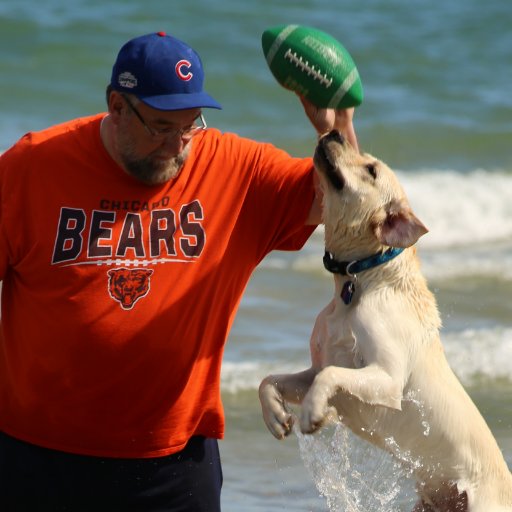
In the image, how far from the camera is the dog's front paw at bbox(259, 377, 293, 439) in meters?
4.89

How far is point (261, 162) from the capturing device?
4.95m

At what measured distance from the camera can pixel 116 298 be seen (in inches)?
180

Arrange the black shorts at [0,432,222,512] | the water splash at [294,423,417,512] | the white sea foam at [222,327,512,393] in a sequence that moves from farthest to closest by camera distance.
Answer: the white sea foam at [222,327,512,393] → the water splash at [294,423,417,512] → the black shorts at [0,432,222,512]

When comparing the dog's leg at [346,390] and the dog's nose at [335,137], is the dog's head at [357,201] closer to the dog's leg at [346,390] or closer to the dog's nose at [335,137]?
the dog's nose at [335,137]

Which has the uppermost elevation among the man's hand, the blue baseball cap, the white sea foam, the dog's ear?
the blue baseball cap

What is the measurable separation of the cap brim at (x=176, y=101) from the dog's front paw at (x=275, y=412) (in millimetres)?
1265

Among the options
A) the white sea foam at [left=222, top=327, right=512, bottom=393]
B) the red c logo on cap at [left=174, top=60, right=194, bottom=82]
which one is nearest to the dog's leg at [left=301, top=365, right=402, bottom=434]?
the red c logo on cap at [left=174, top=60, right=194, bottom=82]

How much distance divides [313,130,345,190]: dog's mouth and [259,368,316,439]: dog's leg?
85 cm

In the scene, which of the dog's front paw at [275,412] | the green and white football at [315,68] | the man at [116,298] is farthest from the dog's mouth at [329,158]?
the dog's front paw at [275,412]

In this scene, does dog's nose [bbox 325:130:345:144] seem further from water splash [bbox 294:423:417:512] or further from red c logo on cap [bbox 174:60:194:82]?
water splash [bbox 294:423:417:512]

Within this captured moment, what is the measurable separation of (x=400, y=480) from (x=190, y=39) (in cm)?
1211

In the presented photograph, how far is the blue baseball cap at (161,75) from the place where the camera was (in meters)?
4.53

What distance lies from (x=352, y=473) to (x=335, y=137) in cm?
174

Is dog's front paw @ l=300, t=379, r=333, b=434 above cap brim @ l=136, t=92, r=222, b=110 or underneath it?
underneath
